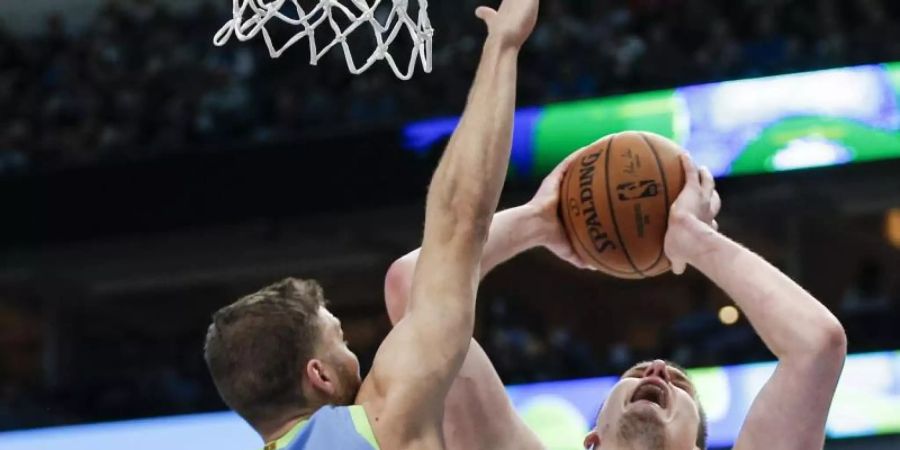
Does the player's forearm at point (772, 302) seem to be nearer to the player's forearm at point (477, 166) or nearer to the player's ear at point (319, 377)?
the player's forearm at point (477, 166)

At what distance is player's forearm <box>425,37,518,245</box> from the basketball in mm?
673

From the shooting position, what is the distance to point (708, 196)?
300cm

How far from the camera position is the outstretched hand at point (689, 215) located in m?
2.87

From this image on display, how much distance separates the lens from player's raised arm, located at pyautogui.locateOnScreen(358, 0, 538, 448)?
2.24m

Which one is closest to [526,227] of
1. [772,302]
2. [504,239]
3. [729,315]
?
[504,239]

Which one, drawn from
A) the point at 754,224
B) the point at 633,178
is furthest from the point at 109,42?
the point at 633,178

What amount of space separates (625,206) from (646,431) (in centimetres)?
45

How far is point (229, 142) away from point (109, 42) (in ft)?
6.93

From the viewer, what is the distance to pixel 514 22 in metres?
2.43

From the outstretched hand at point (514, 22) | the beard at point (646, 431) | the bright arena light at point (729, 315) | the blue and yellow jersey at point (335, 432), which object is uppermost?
the outstretched hand at point (514, 22)

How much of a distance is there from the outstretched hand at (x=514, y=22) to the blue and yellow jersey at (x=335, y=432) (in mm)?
626

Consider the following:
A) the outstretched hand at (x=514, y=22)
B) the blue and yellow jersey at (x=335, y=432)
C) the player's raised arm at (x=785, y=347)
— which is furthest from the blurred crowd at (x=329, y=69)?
the blue and yellow jersey at (x=335, y=432)

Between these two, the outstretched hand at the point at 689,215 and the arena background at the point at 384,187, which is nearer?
the outstretched hand at the point at 689,215

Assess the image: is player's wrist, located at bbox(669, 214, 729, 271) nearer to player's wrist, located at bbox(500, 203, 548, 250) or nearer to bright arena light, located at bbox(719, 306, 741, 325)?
player's wrist, located at bbox(500, 203, 548, 250)
